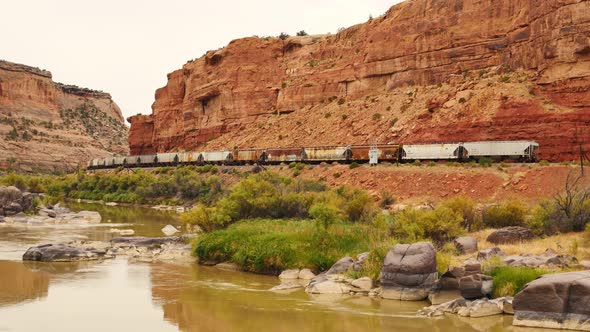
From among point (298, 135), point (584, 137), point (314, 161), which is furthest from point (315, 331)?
point (298, 135)

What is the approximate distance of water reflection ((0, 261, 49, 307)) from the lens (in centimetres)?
1839

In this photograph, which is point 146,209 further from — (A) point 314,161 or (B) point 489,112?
(B) point 489,112

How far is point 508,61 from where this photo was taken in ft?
176

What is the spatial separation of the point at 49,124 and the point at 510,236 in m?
126

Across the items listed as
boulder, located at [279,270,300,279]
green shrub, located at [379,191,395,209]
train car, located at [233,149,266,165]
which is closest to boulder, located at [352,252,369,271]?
boulder, located at [279,270,300,279]

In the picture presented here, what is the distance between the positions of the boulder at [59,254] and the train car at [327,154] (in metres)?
29.6

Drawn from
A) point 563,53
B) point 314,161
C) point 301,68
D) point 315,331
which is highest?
point 301,68

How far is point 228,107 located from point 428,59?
32747 mm

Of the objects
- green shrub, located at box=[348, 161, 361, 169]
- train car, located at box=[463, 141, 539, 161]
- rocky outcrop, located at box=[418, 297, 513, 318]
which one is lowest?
rocky outcrop, located at box=[418, 297, 513, 318]

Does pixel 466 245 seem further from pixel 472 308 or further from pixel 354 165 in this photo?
pixel 354 165

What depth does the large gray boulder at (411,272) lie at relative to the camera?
17188mm

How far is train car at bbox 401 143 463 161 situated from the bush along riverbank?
1591 centimetres

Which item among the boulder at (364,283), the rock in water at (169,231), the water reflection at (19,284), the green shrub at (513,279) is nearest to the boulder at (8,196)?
the rock in water at (169,231)

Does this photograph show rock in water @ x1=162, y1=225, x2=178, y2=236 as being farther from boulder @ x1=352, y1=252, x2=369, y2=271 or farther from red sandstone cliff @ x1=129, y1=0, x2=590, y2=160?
red sandstone cliff @ x1=129, y1=0, x2=590, y2=160
